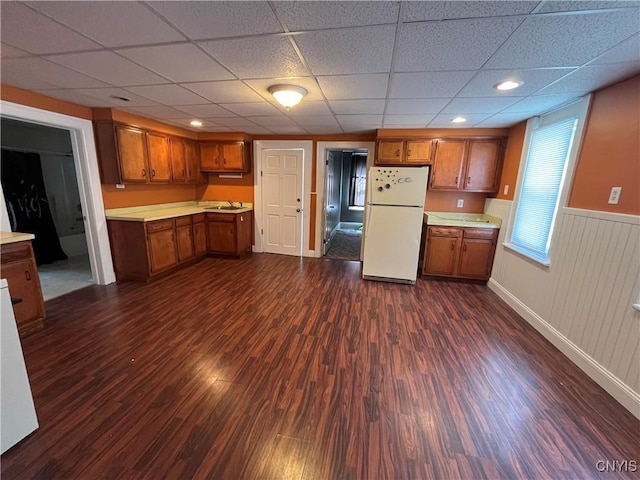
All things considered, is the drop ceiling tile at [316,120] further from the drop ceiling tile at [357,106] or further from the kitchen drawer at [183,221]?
the kitchen drawer at [183,221]

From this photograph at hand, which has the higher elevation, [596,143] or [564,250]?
[596,143]

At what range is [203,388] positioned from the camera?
1.80 metres

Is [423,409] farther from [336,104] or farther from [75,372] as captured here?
[336,104]

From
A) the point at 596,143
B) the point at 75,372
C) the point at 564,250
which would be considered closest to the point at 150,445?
the point at 75,372

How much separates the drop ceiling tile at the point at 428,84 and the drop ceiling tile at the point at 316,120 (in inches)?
43.9

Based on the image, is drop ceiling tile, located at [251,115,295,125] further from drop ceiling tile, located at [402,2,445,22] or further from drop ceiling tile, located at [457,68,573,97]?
drop ceiling tile, located at [402,2,445,22]

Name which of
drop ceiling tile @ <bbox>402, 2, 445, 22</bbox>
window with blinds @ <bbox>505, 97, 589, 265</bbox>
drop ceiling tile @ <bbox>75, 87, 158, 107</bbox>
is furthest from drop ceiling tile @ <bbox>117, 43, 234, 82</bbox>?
window with blinds @ <bbox>505, 97, 589, 265</bbox>


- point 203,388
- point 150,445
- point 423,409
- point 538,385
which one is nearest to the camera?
point 150,445

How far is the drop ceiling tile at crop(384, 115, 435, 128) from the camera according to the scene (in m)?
3.26

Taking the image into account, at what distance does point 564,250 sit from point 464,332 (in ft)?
3.90

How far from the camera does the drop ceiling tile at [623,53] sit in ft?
4.95

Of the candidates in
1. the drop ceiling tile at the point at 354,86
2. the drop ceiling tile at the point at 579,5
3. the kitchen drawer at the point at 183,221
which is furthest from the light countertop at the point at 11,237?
the drop ceiling tile at the point at 579,5

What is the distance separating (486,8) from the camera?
1.26 meters

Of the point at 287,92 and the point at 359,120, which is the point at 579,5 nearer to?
the point at 287,92
